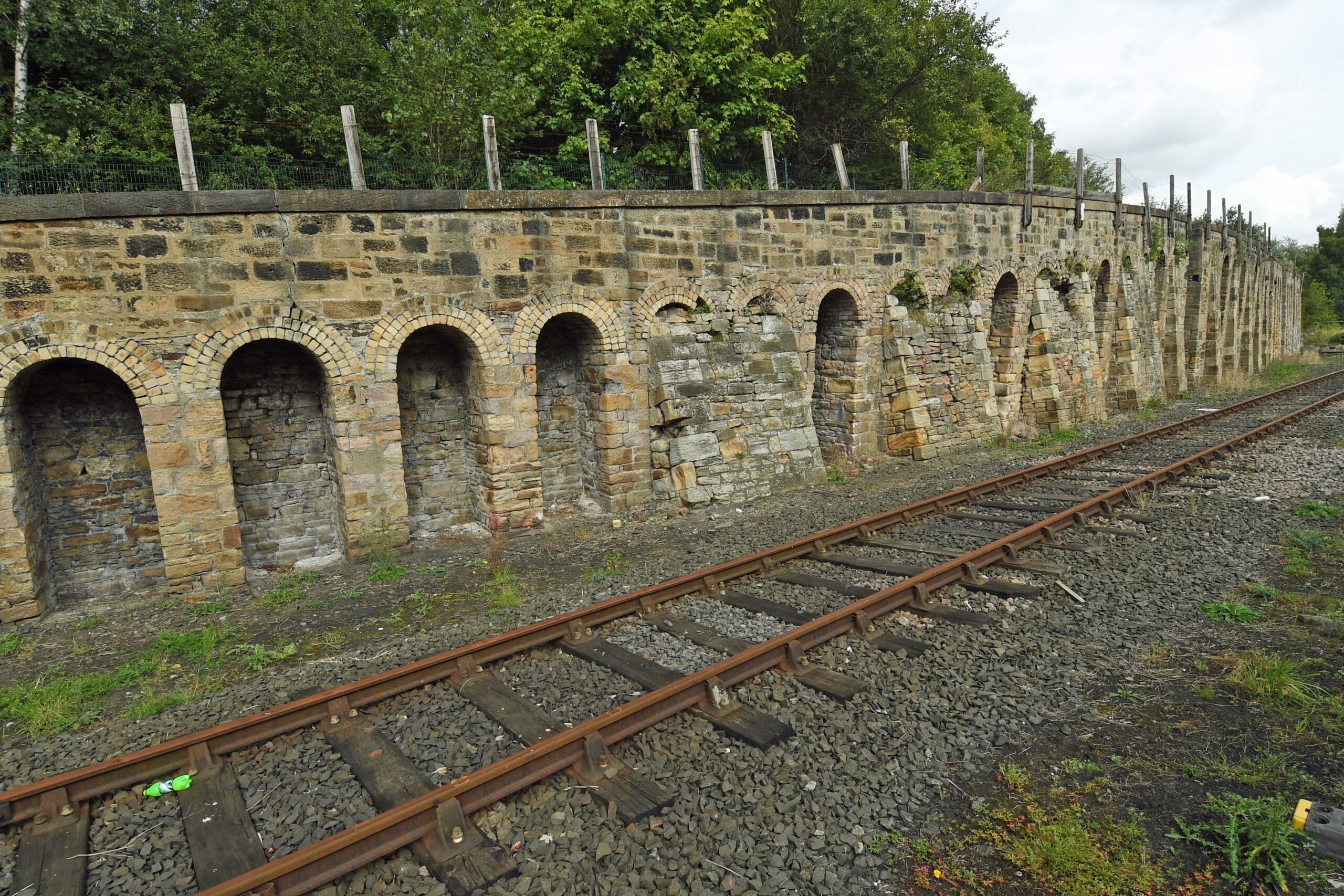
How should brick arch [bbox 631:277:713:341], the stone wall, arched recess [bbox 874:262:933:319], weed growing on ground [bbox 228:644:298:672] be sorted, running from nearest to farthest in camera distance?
weed growing on ground [bbox 228:644:298:672], the stone wall, brick arch [bbox 631:277:713:341], arched recess [bbox 874:262:933:319]

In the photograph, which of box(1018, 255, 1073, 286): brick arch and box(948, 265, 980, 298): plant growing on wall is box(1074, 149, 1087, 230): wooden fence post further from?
box(948, 265, 980, 298): plant growing on wall

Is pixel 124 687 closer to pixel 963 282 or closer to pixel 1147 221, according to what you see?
pixel 963 282

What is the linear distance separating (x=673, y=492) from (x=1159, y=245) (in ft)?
65.9

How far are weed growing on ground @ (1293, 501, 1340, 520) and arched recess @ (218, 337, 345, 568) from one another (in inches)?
446

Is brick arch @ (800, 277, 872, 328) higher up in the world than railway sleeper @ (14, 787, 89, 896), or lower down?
higher up

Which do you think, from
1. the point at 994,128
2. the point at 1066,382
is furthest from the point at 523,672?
the point at 994,128

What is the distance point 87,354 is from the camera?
7793 mm

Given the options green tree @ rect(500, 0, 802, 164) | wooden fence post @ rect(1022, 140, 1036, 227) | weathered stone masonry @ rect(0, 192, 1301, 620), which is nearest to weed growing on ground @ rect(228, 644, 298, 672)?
weathered stone masonry @ rect(0, 192, 1301, 620)

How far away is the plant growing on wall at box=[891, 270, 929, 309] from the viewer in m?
14.3

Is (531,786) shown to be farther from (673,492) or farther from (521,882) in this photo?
(673,492)

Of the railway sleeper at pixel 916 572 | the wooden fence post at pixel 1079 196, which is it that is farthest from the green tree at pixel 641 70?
the railway sleeper at pixel 916 572

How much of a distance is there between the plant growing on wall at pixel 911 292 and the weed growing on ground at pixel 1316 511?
6.98 metres

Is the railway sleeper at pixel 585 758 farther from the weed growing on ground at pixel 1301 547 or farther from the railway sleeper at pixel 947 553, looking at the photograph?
the weed growing on ground at pixel 1301 547

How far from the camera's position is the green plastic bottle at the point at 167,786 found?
4.34 metres
